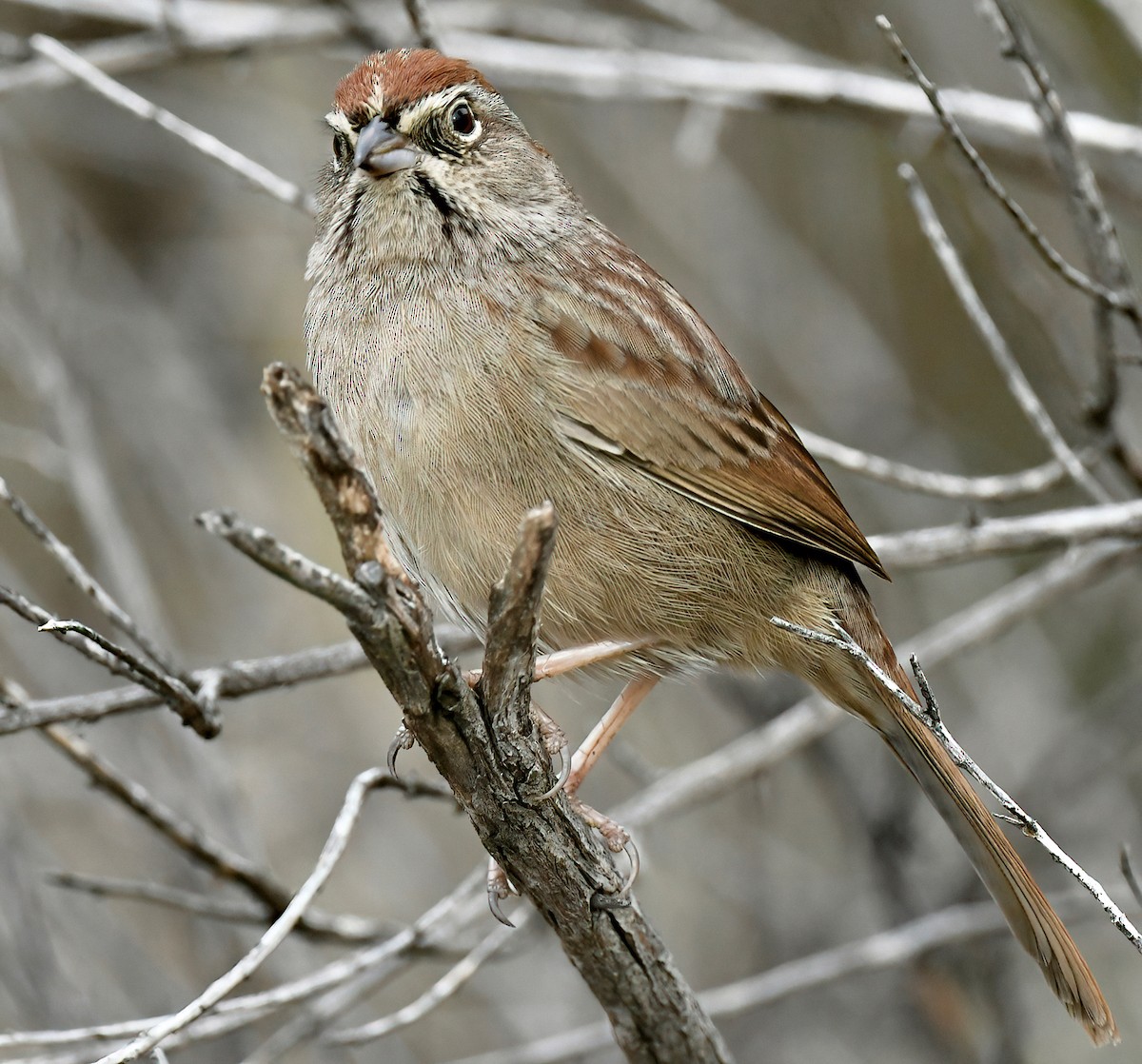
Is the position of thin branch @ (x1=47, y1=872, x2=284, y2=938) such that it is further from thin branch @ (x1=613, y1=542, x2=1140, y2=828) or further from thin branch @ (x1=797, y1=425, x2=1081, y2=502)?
thin branch @ (x1=797, y1=425, x2=1081, y2=502)

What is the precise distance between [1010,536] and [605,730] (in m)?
1.31

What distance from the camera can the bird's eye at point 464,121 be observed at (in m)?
3.65

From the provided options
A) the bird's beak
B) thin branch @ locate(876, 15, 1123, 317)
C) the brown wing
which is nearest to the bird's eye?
the bird's beak

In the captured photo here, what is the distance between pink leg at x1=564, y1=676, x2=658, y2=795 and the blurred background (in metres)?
0.11

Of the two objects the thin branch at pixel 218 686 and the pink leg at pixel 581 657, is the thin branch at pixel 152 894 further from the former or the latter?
the pink leg at pixel 581 657

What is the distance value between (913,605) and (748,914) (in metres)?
1.63

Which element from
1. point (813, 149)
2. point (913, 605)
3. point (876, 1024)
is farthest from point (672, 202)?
point (876, 1024)

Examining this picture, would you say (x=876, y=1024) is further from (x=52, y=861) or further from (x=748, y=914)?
(x=52, y=861)

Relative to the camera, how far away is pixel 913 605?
6324mm

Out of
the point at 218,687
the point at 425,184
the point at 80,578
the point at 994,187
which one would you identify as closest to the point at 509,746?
the point at 218,687

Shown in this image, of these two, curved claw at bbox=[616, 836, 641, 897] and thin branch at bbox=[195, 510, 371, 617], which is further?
curved claw at bbox=[616, 836, 641, 897]

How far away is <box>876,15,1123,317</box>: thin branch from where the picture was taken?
3145 mm

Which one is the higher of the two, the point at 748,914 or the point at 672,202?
the point at 672,202

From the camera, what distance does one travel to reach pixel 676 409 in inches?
141
